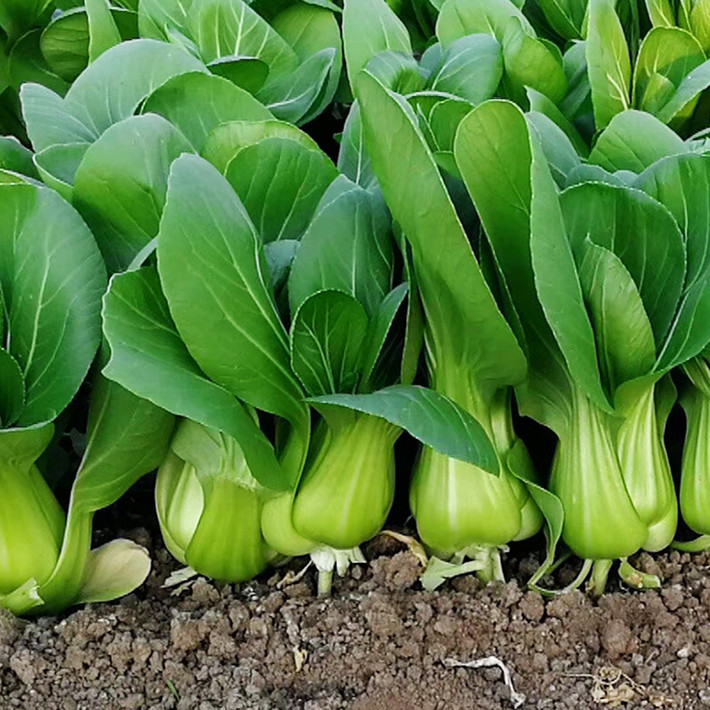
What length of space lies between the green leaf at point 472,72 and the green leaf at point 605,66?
0.43 feet

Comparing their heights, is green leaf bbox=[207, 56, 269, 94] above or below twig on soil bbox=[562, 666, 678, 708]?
above

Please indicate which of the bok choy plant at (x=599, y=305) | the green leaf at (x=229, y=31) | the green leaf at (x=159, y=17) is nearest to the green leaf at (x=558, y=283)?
the bok choy plant at (x=599, y=305)

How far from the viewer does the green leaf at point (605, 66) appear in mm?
1445

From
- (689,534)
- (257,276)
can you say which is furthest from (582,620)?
(257,276)

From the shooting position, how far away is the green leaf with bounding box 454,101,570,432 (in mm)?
1030

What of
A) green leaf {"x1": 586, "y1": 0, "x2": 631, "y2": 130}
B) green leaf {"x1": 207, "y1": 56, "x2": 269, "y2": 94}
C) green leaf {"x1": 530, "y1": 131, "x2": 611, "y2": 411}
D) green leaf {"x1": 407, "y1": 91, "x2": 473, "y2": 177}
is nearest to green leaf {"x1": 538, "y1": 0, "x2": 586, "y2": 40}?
green leaf {"x1": 586, "y1": 0, "x2": 631, "y2": 130}

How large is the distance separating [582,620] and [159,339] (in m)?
0.56

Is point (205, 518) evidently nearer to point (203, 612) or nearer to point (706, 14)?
point (203, 612)

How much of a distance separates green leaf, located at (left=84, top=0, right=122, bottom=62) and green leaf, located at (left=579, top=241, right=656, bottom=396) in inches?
33.5

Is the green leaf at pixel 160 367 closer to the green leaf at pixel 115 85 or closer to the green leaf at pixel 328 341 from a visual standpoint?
the green leaf at pixel 328 341

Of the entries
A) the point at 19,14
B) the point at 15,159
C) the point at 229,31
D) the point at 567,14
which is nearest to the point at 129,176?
the point at 15,159

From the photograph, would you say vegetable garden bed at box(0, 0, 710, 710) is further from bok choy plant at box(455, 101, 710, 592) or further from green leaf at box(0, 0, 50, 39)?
green leaf at box(0, 0, 50, 39)

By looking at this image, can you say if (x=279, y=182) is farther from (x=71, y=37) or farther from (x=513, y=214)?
(x=71, y=37)

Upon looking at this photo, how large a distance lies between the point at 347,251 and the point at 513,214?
0.18m
